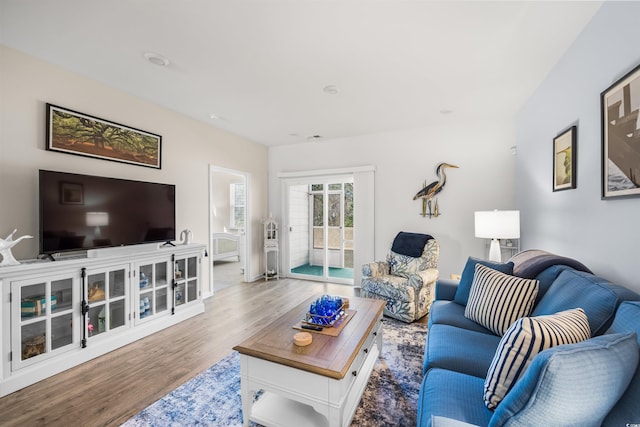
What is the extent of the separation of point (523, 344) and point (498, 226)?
2159mm

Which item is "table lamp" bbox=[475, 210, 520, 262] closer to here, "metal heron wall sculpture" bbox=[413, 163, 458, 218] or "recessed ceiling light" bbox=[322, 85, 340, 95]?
"metal heron wall sculpture" bbox=[413, 163, 458, 218]

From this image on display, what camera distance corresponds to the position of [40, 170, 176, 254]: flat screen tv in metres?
2.21

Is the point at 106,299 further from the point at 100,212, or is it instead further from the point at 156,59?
the point at 156,59

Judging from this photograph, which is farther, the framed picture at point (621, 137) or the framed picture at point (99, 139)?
the framed picture at point (99, 139)

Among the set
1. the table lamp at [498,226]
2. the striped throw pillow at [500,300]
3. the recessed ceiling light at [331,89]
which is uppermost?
the recessed ceiling light at [331,89]

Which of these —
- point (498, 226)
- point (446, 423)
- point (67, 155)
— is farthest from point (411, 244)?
point (67, 155)

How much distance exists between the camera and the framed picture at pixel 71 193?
7.49 feet

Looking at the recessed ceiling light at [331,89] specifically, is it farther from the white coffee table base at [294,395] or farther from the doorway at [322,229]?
the white coffee table base at [294,395]

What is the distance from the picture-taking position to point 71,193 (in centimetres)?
233

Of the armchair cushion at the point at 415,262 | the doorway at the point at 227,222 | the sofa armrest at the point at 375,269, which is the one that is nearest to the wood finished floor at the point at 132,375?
the sofa armrest at the point at 375,269

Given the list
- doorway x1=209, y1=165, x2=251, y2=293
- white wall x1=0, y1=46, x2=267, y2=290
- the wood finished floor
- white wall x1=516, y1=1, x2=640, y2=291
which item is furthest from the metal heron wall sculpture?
doorway x1=209, y1=165, x2=251, y2=293

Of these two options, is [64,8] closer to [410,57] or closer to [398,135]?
[410,57]

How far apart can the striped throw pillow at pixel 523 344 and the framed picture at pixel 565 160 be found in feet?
4.75

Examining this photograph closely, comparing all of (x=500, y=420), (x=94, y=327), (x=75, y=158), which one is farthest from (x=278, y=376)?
(x=75, y=158)
